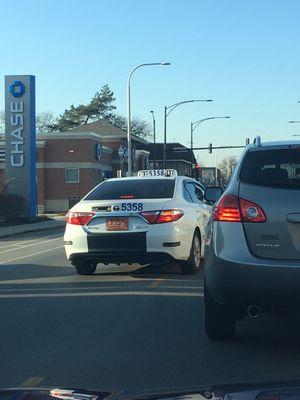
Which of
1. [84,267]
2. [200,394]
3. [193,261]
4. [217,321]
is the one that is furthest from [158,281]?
[200,394]

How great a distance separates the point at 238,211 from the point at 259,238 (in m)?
0.30

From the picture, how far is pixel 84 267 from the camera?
413 inches

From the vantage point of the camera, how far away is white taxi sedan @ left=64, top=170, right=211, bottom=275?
31.2ft

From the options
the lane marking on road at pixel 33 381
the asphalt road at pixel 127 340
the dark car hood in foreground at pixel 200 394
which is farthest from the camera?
the asphalt road at pixel 127 340

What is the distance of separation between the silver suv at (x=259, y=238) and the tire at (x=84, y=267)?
5046 millimetres

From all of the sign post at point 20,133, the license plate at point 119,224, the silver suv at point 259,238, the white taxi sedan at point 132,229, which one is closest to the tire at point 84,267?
the white taxi sedan at point 132,229

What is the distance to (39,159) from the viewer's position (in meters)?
53.5

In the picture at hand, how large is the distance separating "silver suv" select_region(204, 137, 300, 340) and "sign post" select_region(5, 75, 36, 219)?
28.3 metres

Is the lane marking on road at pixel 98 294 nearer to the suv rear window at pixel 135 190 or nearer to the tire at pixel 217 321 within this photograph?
the suv rear window at pixel 135 190

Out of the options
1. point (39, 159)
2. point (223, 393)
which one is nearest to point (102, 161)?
point (39, 159)

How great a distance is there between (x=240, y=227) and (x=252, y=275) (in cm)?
44

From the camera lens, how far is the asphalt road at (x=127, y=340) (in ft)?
16.1

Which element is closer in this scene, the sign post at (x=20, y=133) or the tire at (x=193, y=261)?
the tire at (x=193, y=261)

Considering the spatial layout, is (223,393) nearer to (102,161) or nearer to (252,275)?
(252,275)
